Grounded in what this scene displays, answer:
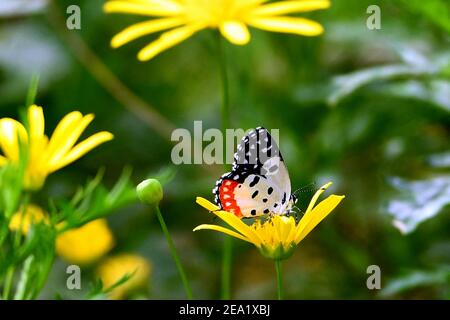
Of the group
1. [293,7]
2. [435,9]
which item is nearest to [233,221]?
[293,7]

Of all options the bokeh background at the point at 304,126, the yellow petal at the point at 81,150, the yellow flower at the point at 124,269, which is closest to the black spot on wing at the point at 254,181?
the yellow petal at the point at 81,150

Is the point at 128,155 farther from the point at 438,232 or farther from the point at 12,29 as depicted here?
the point at 438,232

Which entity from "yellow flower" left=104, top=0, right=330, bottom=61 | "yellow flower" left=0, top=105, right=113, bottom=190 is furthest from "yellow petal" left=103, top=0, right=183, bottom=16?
"yellow flower" left=0, top=105, right=113, bottom=190

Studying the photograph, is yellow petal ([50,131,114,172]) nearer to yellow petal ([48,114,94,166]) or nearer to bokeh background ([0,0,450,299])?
yellow petal ([48,114,94,166])

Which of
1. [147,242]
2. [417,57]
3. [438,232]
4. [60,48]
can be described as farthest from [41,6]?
[438,232]

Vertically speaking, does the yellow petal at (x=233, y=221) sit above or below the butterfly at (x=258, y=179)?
below

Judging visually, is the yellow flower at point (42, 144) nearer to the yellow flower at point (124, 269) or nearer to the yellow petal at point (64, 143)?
the yellow petal at point (64, 143)

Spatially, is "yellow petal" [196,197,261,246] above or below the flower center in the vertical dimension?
below

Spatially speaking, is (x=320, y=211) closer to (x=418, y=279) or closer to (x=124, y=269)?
(x=418, y=279)
